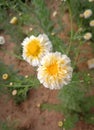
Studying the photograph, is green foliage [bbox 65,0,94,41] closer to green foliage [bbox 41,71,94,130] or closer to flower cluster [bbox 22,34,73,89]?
green foliage [bbox 41,71,94,130]

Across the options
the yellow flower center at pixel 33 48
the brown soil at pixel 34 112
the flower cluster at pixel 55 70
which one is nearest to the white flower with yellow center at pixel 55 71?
the flower cluster at pixel 55 70

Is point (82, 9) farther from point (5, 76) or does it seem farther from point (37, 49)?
point (37, 49)

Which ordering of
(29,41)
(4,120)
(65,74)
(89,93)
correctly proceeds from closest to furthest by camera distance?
(65,74) → (29,41) → (89,93) → (4,120)

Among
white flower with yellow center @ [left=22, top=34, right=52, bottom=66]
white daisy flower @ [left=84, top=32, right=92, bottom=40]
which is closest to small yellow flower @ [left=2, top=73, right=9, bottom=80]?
white daisy flower @ [left=84, top=32, right=92, bottom=40]

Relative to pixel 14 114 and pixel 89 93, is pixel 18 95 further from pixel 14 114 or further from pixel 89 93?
pixel 89 93

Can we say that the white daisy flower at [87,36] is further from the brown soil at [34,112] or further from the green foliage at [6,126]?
the green foliage at [6,126]

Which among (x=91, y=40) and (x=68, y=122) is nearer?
(x=68, y=122)

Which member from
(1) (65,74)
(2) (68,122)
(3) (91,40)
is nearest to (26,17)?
(3) (91,40)
